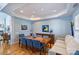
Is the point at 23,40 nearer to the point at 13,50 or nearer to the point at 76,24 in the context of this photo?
the point at 13,50

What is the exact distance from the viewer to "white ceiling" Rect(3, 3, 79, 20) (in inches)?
79.7

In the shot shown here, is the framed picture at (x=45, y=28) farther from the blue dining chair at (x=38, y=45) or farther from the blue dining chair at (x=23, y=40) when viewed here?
the blue dining chair at (x=23, y=40)

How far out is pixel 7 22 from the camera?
6.89 ft

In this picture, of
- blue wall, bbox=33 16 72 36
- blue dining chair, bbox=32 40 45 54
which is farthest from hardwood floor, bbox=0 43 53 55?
blue wall, bbox=33 16 72 36

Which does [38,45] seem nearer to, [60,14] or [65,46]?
[65,46]

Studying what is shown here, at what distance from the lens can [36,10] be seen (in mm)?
2096

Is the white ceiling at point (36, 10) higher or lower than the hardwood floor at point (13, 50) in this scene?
higher

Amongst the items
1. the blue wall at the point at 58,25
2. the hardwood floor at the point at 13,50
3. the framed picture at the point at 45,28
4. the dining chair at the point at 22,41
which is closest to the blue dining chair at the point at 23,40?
the dining chair at the point at 22,41

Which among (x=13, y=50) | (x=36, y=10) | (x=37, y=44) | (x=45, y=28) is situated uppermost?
(x=36, y=10)

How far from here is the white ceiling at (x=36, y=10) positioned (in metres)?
2.03

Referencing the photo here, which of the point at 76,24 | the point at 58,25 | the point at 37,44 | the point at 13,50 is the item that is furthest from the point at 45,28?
the point at 13,50

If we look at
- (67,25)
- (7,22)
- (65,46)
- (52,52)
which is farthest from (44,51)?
(7,22)

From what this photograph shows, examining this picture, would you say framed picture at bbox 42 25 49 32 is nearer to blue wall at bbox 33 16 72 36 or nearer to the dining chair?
blue wall at bbox 33 16 72 36
